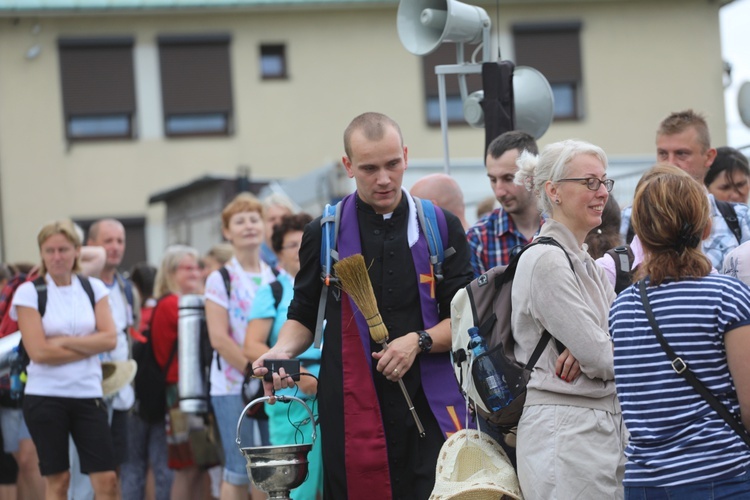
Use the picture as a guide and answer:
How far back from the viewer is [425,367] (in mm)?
5066

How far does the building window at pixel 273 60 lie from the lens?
985 inches

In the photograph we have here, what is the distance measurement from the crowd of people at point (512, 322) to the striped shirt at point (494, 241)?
1cm

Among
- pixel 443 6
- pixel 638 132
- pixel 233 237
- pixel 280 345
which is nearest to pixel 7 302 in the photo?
pixel 233 237

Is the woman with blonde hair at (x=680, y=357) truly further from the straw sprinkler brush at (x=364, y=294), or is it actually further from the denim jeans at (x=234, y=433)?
the denim jeans at (x=234, y=433)

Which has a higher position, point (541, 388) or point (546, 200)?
point (546, 200)

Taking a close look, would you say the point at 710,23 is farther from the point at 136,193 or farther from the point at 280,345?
the point at 280,345

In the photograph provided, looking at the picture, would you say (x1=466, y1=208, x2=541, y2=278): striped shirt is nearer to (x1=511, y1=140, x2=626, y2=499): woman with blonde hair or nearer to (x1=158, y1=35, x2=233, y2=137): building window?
(x1=511, y1=140, x2=626, y2=499): woman with blonde hair

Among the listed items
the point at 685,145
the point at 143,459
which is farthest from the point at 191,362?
the point at 685,145

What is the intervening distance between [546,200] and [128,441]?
5.66 m

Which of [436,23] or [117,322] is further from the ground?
[436,23]

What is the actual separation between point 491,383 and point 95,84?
21.1m

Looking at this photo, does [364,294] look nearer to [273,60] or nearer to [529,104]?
[529,104]

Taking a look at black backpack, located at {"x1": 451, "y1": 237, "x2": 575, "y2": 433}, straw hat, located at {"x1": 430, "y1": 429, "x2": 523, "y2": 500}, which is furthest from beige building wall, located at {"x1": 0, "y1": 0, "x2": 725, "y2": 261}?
straw hat, located at {"x1": 430, "y1": 429, "x2": 523, "y2": 500}

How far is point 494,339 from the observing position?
452 cm
